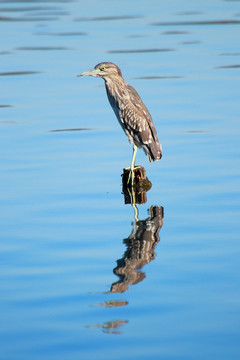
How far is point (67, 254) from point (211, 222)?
5.50 ft

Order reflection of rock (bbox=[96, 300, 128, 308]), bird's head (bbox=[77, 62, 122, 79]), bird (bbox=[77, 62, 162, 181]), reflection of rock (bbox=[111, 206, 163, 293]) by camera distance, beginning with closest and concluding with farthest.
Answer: reflection of rock (bbox=[96, 300, 128, 308])
reflection of rock (bbox=[111, 206, 163, 293])
bird (bbox=[77, 62, 162, 181])
bird's head (bbox=[77, 62, 122, 79])

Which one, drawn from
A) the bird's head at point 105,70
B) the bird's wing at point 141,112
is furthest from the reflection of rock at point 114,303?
the bird's head at point 105,70

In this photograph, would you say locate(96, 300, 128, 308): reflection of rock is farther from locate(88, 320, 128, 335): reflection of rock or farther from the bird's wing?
the bird's wing

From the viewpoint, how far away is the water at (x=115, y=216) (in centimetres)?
600

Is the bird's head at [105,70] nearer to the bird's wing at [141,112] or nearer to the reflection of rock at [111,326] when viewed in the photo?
the bird's wing at [141,112]

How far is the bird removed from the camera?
34.8 feet

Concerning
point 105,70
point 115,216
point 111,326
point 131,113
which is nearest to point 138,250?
point 115,216

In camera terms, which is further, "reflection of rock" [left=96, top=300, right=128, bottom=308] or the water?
"reflection of rock" [left=96, top=300, right=128, bottom=308]

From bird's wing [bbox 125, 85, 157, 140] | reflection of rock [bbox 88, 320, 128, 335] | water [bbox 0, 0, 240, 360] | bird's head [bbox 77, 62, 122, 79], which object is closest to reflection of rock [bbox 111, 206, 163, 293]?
water [bbox 0, 0, 240, 360]

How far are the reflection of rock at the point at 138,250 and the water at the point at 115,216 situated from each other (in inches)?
0.7

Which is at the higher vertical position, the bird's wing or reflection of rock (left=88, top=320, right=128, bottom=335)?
the bird's wing

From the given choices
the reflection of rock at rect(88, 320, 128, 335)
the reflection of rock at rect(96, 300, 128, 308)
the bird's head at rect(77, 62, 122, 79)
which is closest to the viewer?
the reflection of rock at rect(88, 320, 128, 335)

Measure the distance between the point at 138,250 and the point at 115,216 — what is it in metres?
1.26

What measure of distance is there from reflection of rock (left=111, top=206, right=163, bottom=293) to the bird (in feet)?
5.28
